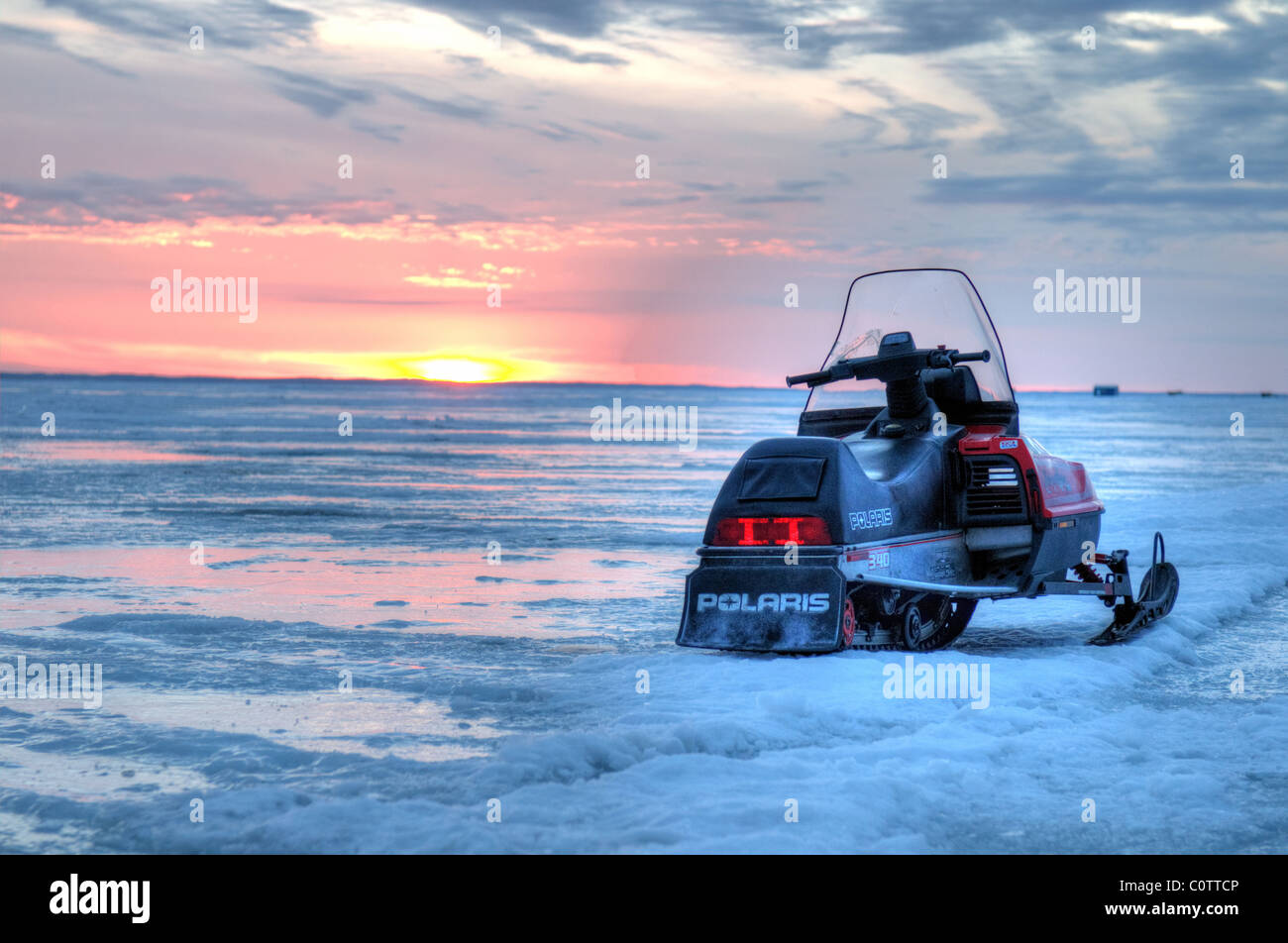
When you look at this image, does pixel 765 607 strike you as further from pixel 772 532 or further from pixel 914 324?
pixel 914 324

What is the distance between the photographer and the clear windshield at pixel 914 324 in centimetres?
764

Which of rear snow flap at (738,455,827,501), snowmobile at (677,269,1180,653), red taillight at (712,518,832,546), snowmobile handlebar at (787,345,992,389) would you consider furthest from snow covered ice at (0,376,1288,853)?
snowmobile handlebar at (787,345,992,389)

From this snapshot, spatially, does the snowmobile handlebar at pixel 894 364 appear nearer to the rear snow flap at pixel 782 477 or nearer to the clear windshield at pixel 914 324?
the clear windshield at pixel 914 324

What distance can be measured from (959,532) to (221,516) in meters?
10.2

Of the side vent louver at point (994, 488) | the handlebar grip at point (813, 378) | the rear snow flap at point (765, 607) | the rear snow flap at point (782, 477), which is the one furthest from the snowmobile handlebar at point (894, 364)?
the rear snow flap at point (765, 607)

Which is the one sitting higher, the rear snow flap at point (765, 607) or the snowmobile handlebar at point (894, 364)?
the snowmobile handlebar at point (894, 364)

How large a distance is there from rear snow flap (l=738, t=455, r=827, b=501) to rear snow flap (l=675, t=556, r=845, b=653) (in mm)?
332

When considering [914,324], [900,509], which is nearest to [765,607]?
[900,509]

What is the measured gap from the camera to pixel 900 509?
261 inches

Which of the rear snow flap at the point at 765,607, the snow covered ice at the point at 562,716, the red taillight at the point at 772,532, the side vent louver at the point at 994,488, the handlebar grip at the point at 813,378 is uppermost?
the handlebar grip at the point at 813,378

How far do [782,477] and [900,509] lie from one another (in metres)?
0.79

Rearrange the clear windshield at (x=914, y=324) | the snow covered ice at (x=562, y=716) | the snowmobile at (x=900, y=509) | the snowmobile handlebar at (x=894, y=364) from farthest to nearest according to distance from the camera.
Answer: the clear windshield at (x=914, y=324)
the snowmobile handlebar at (x=894, y=364)
the snowmobile at (x=900, y=509)
the snow covered ice at (x=562, y=716)

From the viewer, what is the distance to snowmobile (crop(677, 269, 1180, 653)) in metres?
6.10
